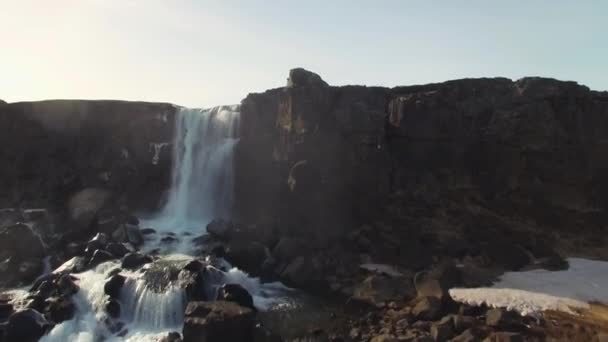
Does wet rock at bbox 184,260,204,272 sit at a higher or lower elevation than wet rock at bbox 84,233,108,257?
higher

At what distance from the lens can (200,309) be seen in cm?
2200

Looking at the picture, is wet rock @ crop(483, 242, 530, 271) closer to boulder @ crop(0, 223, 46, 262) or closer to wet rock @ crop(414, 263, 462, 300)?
wet rock @ crop(414, 263, 462, 300)

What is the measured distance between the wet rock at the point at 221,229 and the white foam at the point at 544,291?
60.2 feet

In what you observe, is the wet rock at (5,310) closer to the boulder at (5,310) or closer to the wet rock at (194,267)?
the boulder at (5,310)

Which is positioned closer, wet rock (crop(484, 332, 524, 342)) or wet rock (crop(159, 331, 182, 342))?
Answer: wet rock (crop(484, 332, 524, 342))

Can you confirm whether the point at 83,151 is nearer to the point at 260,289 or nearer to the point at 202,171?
the point at 202,171

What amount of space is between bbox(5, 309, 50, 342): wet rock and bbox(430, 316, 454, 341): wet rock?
19292mm

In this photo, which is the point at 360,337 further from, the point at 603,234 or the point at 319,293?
the point at 603,234

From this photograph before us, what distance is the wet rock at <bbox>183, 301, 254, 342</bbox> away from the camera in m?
20.9

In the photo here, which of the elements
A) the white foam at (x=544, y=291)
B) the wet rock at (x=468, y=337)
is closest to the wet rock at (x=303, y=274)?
the white foam at (x=544, y=291)

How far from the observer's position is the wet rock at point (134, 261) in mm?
29553

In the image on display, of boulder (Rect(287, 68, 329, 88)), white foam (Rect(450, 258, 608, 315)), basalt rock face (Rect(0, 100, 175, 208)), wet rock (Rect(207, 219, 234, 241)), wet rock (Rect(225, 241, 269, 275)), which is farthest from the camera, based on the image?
basalt rock face (Rect(0, 100, 175, 208))

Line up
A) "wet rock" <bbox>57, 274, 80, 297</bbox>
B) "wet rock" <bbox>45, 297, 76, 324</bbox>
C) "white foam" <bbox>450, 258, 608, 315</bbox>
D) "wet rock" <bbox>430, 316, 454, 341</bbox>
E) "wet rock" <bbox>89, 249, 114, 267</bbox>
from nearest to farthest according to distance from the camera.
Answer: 1. "wet rock" <bbox>430, 316, 454, 341</bbox>
2. "white foam" <bbox>450, 258, 608, 315</bbox>
3. "wet rock" <bbox>45, 297, 76, 324</bbox>
4. "wet rock" <bbox>57, 274, 80, 297</bbox>
5. "wet rock" <bbox>89, 249, 114, 267</bbox>

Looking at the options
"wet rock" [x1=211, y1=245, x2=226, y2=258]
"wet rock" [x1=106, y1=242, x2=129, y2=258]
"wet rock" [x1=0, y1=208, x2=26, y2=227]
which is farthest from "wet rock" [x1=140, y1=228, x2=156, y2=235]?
"wet rock" [x1=0, y1=208, x2=26, y2=227]
